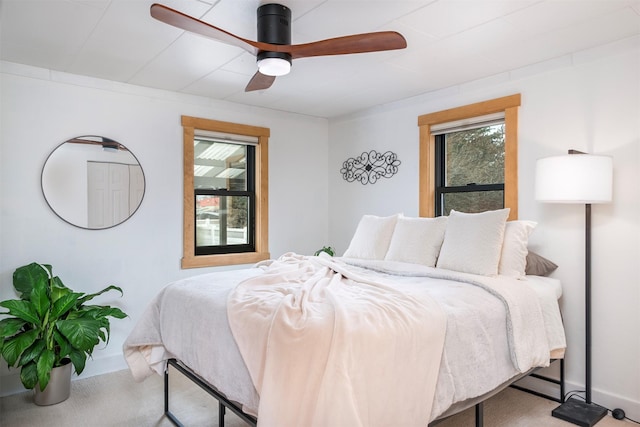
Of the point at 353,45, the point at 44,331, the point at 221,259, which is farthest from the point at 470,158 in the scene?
the point at 44,331

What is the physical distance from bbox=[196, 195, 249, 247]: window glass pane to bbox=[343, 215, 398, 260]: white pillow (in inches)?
55.2

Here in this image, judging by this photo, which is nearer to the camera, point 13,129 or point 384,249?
point 13,129

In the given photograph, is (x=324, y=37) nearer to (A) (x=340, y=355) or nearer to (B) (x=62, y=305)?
(A) (x=340, y=355)

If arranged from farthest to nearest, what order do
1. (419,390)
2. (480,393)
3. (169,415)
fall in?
1. (169,415)
2. (480,393)
3. (419,390)

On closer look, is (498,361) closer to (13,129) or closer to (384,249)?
(384,249)

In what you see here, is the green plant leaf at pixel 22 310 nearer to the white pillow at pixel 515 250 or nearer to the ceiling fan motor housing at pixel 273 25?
the ceiling fan motor housing at pixel 273 25

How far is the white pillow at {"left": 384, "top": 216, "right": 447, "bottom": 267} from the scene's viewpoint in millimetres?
3090

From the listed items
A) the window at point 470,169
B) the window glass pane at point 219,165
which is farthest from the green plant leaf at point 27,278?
the window at point 470,169

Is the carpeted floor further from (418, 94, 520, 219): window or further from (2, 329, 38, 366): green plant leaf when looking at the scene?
(418, 94, 520, 219): window

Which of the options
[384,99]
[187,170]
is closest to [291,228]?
[187,170]

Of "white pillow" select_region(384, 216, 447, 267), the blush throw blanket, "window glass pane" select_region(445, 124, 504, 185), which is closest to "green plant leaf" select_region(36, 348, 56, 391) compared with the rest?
the blush throw blanket

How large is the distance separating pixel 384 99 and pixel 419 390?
120 inches

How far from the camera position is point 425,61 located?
306cm

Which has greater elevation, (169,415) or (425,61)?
(425,61)
